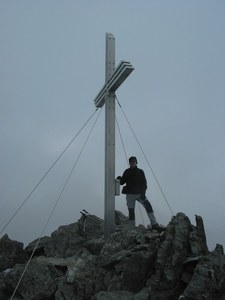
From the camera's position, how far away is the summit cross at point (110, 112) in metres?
14.4

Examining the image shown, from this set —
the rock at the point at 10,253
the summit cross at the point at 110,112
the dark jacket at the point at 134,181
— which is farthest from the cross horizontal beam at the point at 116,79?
the rock at the point at 10,253

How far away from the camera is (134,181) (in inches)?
588

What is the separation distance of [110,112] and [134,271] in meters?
6.49

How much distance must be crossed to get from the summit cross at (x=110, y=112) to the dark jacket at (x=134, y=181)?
0.55 m

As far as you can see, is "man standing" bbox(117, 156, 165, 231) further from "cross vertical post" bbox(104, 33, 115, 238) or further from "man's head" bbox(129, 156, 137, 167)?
"cross vertical post" bbox(104, 33, 115, 238)

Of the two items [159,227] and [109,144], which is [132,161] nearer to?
[109,144]

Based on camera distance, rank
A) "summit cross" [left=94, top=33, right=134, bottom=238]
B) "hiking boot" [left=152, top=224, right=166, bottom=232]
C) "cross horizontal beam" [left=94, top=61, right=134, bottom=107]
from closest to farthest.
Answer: "hiking boot" [left=152, top=224, right=166, bottom=232] < "cross horizontal beam" [left=94, top=61, right=134, bottom=107] < "summit cross" [left=94, top=33, right=134, bottom=238]

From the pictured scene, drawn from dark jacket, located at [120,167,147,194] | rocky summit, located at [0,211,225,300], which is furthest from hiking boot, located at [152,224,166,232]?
dark jacket, located at [120,167,147,194]

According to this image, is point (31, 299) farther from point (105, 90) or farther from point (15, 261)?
point (105, 90)

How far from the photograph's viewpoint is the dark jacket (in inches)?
587

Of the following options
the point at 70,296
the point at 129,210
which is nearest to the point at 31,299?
the point at 70,296

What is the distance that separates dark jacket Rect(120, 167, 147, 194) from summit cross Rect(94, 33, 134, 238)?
55cm

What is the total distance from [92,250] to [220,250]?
13.2 ft

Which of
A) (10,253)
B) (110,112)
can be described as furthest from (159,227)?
(10,253)
